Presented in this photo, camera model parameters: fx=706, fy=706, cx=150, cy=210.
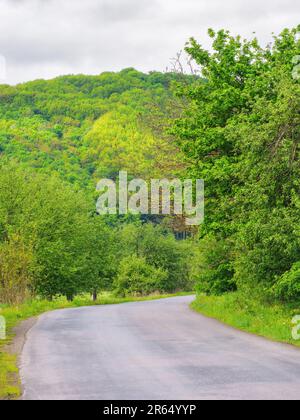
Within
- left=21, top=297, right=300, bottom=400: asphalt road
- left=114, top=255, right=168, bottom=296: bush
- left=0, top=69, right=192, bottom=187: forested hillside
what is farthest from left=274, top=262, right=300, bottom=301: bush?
left=0, top=69, right=192, bottom=187: forested hillside

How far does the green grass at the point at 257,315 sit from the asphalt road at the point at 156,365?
0.63 metres

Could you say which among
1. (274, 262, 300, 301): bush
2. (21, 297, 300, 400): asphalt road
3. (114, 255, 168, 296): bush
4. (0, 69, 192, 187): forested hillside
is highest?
(0, 69, 192, 187): forested hillside

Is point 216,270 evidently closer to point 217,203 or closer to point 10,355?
point 217,203

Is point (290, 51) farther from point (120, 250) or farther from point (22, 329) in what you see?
point (120, 250)

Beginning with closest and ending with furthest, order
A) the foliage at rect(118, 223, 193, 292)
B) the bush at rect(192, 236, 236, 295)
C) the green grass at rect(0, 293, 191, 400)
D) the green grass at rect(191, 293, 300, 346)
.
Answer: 1. the green grass at rect(0, 293, 191, 400)
2. the green grass at rect(191, 293, 300, 346)
3. the bush at rect(192, 236, 236, 295)
4. the foliage at rect(118, 223, 193, 292)

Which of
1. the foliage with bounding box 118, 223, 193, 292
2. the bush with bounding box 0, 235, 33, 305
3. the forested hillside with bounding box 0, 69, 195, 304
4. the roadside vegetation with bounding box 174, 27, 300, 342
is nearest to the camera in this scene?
the roadside vegetation with bounding box 174, 27, 300, 342

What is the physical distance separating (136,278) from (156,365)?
65342 mm

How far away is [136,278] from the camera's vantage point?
79.8 metres

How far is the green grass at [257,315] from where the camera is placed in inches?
786

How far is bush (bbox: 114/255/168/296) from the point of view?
260 feet

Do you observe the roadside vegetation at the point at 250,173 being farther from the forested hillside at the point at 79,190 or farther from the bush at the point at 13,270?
the bush at the point at 13,270

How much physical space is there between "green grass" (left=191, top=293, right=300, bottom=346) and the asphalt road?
63 cm

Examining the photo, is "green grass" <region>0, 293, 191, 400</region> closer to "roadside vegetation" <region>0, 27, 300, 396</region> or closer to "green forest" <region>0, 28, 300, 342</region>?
"roadside vegetation" <region>0, 27, 300, 396</region>

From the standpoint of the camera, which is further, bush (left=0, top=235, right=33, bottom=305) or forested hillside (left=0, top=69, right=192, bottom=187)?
forested hillside (left=0, top=69, right=192, bottom=187)
